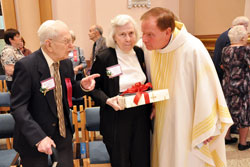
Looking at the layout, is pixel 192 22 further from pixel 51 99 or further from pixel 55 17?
pixel 51 99

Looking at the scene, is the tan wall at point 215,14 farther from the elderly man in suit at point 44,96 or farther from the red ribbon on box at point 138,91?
the elderly man in suit at point 44,96

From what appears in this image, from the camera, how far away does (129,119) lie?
173 centimetres

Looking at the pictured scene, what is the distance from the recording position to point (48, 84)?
4.85ft

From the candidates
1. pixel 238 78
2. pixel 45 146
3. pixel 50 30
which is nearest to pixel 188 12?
pixel 238 78

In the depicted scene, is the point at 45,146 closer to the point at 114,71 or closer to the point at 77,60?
the point at 114,71

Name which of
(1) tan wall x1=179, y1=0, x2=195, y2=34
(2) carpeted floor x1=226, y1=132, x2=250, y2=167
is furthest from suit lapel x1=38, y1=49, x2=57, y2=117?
(1) tan wall x1=179, y1=0, x2=195, y2=34

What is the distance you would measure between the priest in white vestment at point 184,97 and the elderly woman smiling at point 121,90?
14 cm

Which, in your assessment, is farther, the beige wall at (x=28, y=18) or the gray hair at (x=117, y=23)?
the beige wall at (x=28, y=18)

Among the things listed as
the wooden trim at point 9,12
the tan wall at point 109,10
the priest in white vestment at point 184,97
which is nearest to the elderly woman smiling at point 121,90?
the priest in white vestment at point 184,97

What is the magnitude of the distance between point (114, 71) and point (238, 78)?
2092mm

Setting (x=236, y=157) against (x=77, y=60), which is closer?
(x=236, y=157)

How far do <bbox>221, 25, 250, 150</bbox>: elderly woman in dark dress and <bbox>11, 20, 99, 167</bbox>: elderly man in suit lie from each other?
2.17m

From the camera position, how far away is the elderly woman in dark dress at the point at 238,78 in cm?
294

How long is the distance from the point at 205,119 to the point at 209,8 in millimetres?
4513
